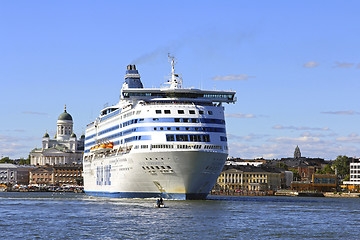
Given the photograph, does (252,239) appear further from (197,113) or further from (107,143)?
(107,143)

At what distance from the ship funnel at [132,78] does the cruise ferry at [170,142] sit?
11497 millimetres

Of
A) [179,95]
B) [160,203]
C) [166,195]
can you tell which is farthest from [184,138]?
[160,203]

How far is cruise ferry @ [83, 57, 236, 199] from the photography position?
9256 cm

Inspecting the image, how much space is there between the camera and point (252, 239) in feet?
191

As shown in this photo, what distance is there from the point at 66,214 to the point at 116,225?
15114 millimetres

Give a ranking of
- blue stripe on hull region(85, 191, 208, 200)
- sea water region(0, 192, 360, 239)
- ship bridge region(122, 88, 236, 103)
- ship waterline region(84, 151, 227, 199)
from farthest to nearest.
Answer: ship bridge region(122, 88, 236, 103)
blue stripe on hull region(85, 191, 208, 200)
ship waterline region(84, 151, 227, 199)
sea water region(0, 192, 360, 239)

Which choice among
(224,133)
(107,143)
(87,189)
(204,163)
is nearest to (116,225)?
(204,163)

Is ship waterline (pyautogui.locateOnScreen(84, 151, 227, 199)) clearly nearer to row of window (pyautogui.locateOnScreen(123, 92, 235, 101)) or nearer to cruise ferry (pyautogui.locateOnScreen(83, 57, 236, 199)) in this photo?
cruise ferry (pyautogui.locateOnScreen(83, 57, 236, 199))

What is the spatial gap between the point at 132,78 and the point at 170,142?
1123 inches

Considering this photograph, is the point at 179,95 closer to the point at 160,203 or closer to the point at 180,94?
the point at 180,94

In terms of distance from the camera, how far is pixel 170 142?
92.9 metres

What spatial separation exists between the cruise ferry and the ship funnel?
11.5 meters

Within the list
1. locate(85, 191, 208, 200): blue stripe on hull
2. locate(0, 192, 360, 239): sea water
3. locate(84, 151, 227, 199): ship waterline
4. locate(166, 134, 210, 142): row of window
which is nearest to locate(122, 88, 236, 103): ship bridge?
locate(166, 134, 210, 142): row of window

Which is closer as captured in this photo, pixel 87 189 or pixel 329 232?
pixel 329 232
